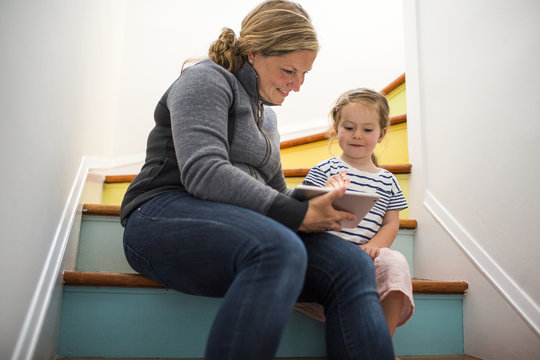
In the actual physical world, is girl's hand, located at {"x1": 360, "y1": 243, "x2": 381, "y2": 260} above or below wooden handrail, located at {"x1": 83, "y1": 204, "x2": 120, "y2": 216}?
below

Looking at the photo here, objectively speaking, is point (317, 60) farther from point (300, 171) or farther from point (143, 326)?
point (143, 326)

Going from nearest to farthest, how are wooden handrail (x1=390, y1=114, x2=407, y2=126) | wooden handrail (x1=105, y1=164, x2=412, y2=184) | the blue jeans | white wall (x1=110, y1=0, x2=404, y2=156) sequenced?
the blue jeans
wooden handrail (x1=105, y1=164, x2=412, y2=184)
wooden handrail (x1=390, y1=114, x2=407, y2=126)
white wall (x1=110, y1=0, x2=404, y2=156)

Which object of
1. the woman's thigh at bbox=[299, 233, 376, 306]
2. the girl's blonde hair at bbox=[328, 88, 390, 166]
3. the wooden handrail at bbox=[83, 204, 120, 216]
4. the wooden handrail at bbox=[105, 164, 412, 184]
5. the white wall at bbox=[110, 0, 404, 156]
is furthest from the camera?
the white wall at bbox=[110, 0, 404, 156]

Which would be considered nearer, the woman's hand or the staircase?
the woman's hand

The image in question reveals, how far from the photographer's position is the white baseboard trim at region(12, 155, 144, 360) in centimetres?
79

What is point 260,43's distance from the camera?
3.14 feet

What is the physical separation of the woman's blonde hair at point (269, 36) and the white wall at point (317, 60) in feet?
5.42

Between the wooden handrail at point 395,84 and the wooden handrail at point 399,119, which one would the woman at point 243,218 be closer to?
the wooden handrail at point 399,119

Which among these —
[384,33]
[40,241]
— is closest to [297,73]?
[40,241]

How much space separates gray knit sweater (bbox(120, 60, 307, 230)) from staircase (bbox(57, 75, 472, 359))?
0.25 meters

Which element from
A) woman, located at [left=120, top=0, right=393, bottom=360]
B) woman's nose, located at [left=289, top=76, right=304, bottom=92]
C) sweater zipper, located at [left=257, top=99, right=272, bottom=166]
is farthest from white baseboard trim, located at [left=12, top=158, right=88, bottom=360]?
woman's nose, located at [left=289, top=76, right=304, bottom=92]

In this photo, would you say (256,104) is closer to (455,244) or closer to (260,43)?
(260,43)

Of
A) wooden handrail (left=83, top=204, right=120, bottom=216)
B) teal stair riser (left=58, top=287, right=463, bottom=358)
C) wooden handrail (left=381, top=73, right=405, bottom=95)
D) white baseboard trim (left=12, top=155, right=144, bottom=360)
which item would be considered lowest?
teal stair riser (left=58, top=287, right=463, bottom=358)

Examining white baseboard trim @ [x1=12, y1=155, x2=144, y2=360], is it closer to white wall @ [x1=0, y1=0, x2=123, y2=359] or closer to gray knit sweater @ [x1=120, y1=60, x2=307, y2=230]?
white wall @ [x1=0, y1=0, x2=123, y2=359]
